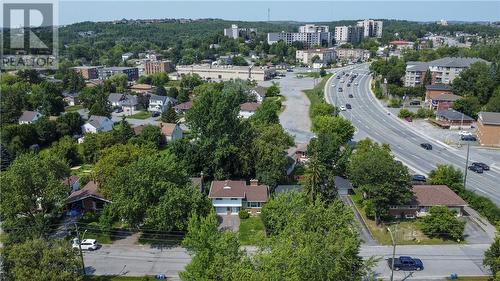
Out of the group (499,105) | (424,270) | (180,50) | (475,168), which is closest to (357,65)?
(180,50)

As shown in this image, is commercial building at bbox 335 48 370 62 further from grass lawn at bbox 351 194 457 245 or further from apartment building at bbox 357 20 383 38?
grass lawn at bbox 351 194 457 245

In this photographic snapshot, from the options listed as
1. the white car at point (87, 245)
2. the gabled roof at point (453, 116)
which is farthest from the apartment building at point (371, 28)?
the white car at point (87, 245)

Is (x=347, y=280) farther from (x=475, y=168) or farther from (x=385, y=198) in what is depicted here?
(x=475, y=168)

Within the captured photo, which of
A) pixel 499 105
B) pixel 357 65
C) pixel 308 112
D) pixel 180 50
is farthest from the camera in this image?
pixel 180 50

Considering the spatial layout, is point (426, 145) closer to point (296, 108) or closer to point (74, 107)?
point (296, 108)

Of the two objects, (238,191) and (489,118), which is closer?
(238,191)

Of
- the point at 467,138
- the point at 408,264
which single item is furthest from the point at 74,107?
the point at 408,264
